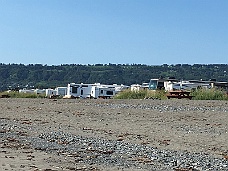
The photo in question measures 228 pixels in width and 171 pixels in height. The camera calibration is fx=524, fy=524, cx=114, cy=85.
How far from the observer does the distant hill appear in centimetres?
9525

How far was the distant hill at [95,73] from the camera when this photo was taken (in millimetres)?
95250

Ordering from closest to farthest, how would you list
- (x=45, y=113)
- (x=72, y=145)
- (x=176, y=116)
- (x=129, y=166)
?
(x=129, y=166), (x=72, y=145), (x=176, y=116), (x=45, y=113)

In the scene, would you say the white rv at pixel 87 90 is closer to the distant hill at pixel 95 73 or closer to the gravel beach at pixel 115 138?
the distant hill at pixel 95 73

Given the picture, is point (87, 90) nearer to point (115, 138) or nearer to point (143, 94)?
point (143, 94)

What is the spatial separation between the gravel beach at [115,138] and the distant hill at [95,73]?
7333cm

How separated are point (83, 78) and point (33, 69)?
10433 mm

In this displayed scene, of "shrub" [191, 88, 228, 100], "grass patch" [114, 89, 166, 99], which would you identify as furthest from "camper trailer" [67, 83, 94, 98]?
"shrub" [191, 88, 228, 100]

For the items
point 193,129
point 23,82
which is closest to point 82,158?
point 193,129

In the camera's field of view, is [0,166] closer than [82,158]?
Yes

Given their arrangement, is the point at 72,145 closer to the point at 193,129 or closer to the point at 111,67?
the point at 193,129

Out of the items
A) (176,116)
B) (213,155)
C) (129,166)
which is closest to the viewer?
(129,166)

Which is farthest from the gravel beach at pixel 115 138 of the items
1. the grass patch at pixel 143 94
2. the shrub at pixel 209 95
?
the grass patch at pixel 143 94

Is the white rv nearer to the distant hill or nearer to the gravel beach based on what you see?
the distant hill

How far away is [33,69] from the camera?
4063 inches
